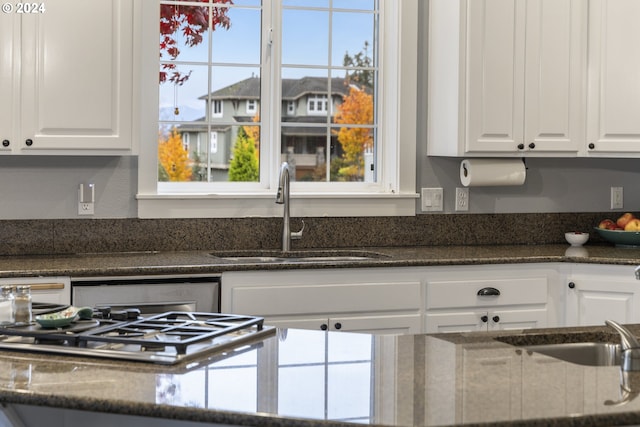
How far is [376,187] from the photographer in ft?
15.4

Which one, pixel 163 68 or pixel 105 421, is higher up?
pixel 163 68

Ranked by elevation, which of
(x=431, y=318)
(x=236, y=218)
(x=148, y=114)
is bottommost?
(x=431, y=318)

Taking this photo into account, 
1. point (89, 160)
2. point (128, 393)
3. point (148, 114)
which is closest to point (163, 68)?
point (148, 114)

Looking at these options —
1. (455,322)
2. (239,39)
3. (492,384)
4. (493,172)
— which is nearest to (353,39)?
(239,39)

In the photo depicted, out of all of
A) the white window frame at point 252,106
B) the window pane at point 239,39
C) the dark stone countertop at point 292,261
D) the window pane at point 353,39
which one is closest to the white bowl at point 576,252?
the dark stone countertop at point 292,261

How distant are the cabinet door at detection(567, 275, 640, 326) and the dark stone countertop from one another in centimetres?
9

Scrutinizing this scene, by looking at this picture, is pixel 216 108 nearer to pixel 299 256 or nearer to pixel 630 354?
pixel 299 256

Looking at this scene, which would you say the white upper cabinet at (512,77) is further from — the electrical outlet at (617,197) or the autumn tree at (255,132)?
the autumn tree at (255,132)

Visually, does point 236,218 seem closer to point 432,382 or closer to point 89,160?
point 89,160

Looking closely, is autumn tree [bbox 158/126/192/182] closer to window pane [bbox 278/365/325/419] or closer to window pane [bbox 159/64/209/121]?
window pane [bbox 159/64/209/121]

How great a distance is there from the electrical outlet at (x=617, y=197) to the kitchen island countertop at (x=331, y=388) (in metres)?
2.98

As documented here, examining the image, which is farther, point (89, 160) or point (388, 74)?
point (388, 74)

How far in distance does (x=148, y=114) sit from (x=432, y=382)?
2.72m

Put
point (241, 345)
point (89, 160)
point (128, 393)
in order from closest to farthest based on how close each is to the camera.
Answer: point (128, 393) → point (241, 345) → point (89, 160)
